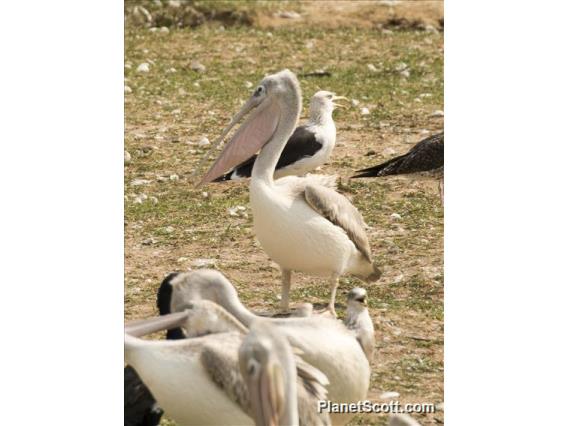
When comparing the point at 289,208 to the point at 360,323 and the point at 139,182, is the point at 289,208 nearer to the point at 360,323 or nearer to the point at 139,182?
the point at 360,323

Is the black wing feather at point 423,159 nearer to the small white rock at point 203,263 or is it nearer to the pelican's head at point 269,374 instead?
Answer: the small white rock at point 203,263

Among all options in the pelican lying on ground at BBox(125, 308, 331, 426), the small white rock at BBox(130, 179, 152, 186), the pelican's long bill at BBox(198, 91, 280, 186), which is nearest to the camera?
the pelican lying on ground at BBox(125, 308, 331, 426)

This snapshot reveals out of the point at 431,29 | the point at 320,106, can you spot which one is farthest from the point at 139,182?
the point at 431,29

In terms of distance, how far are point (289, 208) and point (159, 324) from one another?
1.35 metres

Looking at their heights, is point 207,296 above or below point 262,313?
above

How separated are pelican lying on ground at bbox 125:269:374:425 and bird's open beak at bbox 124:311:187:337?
0.15 ft

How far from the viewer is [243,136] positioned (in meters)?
7.82

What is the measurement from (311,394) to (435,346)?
1682mm

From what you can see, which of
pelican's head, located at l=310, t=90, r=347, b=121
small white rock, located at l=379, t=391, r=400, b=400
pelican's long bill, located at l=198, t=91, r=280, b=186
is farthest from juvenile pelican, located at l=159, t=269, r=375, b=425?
pelican's head, located at l=310, t=90, r=347, b=121

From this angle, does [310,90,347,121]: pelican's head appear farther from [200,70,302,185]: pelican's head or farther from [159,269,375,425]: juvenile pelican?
[159,269,375,425]: juvenile pelican

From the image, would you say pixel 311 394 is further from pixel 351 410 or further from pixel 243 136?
pixel 243 136

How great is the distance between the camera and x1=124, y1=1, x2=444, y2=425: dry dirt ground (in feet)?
25.5

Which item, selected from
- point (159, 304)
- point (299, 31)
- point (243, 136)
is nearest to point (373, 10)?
point (299, 31)

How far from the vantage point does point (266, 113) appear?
7.75m
